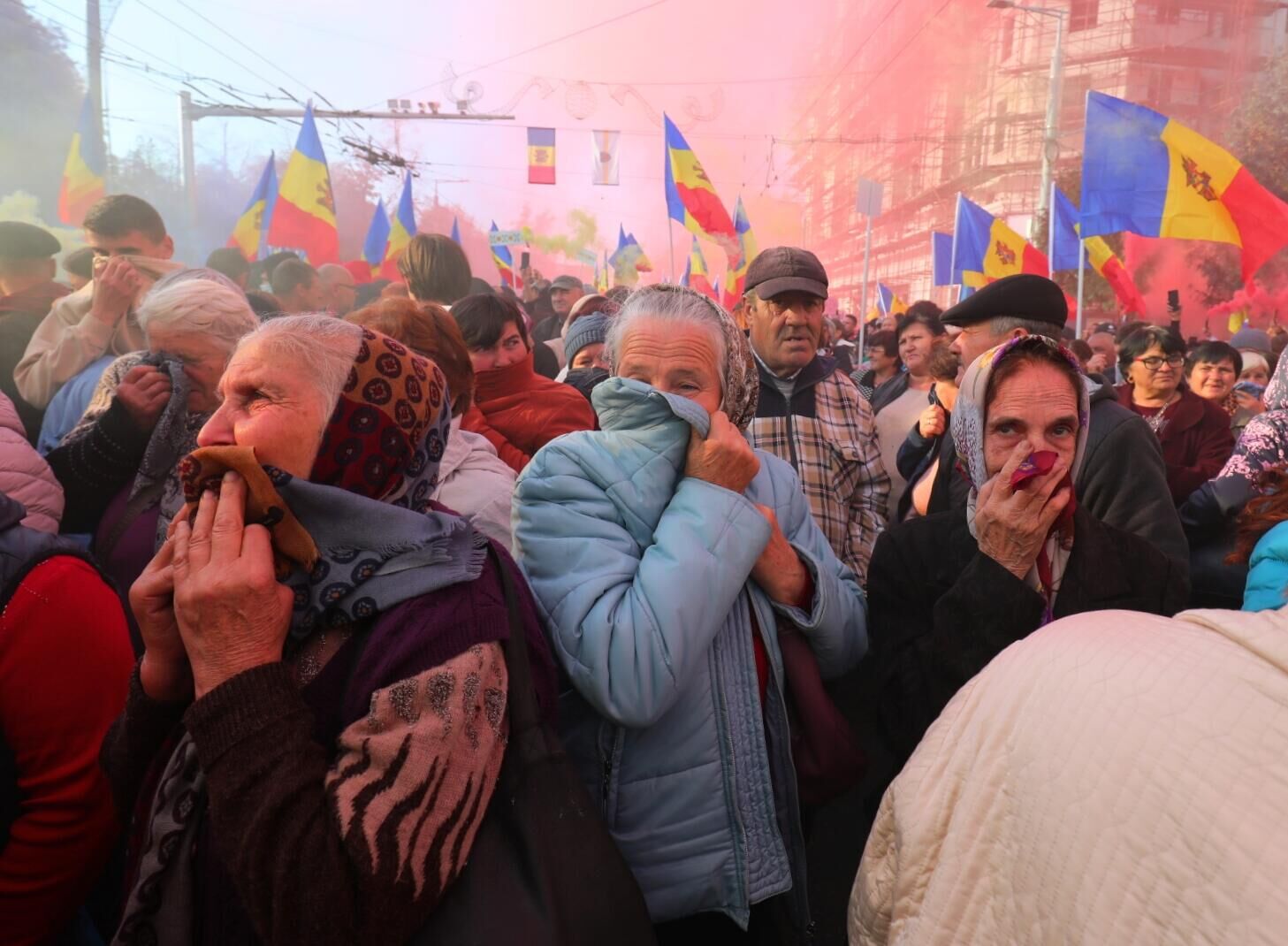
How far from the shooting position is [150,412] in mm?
2523

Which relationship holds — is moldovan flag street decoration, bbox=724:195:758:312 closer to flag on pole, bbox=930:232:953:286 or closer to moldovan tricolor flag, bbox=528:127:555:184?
flag on pole, bbox=930:232:953:286

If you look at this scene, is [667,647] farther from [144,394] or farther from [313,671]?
[144,394]

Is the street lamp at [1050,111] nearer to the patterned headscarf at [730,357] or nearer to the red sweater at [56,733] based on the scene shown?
Result: the patterned headscarf at [730,357]

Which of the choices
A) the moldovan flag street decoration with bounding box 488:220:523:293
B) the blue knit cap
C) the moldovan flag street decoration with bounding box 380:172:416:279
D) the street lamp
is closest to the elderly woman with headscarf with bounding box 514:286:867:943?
the blue knit cap

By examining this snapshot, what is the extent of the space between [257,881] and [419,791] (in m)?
0.23

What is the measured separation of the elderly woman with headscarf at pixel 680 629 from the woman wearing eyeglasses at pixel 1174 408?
3.45 metres

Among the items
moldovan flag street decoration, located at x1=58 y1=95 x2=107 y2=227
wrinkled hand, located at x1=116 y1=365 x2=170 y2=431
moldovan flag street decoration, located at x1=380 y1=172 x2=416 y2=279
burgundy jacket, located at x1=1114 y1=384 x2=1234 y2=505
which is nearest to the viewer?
wrinkled hand, located at x1=116 y1=365 x2=170 y2=431

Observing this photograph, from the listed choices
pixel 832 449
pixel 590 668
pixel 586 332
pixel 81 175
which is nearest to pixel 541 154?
pixel 81 175

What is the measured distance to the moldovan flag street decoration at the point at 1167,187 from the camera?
6582mm

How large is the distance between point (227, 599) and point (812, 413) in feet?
8.12

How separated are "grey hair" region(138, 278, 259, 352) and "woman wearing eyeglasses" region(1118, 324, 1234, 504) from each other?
4.31 meters

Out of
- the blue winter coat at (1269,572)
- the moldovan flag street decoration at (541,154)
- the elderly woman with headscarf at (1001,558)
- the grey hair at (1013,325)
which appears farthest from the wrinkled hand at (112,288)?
the moldovan flag street decoration at (541,154)

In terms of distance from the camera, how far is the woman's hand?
1228mm

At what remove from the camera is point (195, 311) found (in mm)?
2650
